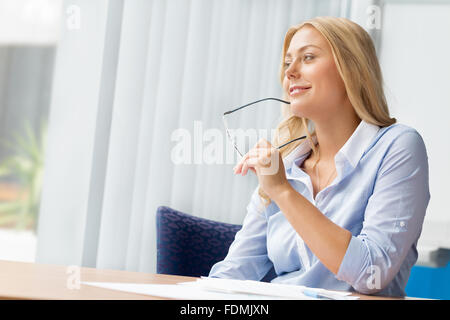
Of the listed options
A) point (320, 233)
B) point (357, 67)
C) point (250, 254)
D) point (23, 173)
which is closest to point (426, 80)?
point (357, 67)

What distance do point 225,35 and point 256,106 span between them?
0.32m

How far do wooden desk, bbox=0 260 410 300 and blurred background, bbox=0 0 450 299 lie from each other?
116 cm

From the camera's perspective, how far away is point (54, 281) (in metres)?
0.81

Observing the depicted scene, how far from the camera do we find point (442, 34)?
2203 millimetres

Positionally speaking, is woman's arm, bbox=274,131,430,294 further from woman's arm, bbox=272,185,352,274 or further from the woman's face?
the woman's face

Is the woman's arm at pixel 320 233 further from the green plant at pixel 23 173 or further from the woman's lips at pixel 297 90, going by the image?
the green plant at pixel 23 173

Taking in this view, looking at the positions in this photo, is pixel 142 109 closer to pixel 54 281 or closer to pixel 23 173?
pixel 23 173

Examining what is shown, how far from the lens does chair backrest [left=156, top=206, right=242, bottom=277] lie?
1.53 m

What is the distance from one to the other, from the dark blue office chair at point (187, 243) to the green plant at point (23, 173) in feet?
5.53

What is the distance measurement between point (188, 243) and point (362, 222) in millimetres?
549

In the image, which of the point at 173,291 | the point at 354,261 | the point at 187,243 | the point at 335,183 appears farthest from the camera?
the point at 187,243

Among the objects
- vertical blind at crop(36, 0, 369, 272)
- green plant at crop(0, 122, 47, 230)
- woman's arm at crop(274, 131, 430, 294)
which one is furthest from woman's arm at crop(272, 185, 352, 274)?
green plant at crop(0, 122, 47, 230)

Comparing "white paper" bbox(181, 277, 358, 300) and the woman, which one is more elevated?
the woman

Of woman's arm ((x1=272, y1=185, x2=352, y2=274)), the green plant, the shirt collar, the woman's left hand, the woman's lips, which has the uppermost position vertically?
the woman's lips
